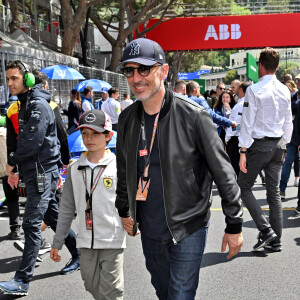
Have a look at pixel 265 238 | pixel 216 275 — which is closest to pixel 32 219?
pixel 216 275

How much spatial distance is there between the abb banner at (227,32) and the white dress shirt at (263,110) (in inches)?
A: 911

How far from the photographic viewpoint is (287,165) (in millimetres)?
8562

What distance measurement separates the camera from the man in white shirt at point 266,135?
5.22 m

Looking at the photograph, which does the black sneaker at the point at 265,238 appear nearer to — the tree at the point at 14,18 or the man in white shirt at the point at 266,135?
the man in white shirt at the point at 266,135

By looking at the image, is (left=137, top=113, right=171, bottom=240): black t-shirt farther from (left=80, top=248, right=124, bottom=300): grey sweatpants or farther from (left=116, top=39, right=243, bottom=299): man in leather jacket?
(left=80, top=248, right=124, bottom=300): grey sweatpants

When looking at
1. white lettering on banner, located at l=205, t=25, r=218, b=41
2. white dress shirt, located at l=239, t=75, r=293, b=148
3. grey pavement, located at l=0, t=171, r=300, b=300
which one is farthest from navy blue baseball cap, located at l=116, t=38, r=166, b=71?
white lettering on banner, located at l=205, t=25, r=218, b=41

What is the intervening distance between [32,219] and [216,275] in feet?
6.01

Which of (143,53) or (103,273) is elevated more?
(143,53)

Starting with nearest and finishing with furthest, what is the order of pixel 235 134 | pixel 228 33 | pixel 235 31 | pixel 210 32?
pixel 235 134, pixel 210 32, pixel 228 33, pixel 235 31

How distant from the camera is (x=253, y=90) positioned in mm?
→ 5211

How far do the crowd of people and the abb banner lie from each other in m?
23.3

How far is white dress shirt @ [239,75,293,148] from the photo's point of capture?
5.21 m

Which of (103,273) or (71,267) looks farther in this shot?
(71,267)

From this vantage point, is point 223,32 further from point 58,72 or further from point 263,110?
point 263,110
